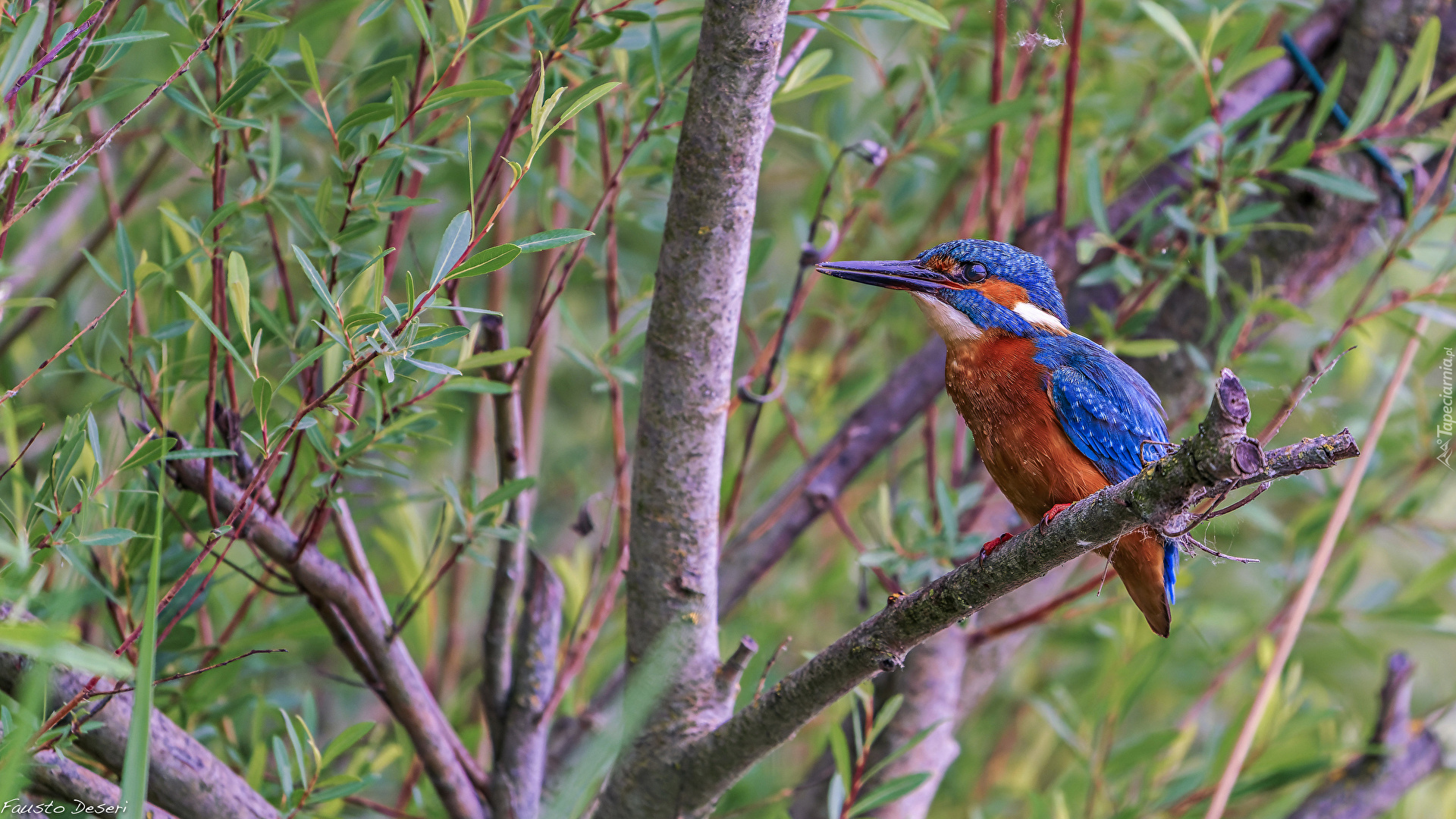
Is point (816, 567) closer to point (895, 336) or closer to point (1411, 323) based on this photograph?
point (895, 336)

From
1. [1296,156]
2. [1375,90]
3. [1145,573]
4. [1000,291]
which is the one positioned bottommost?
[1145,573]

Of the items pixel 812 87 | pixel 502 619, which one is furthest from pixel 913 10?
pixel 502 619

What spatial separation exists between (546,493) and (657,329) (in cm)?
245

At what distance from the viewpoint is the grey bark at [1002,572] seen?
866 mm

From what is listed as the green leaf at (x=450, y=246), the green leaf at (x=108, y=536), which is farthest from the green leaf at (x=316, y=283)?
the green leaf at (x=108, y=536)

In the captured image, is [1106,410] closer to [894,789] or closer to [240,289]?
[894,789]

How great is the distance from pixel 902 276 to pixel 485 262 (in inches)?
28.5

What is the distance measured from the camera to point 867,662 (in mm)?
1250

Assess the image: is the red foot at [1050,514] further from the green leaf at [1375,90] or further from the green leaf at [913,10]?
the green leaf at [1375,90]

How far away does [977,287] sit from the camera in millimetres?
1640

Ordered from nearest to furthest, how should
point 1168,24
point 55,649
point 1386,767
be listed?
point 55,649, point 1168,24, point 1386,767

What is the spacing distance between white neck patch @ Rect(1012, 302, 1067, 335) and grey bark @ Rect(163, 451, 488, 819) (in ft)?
3.41

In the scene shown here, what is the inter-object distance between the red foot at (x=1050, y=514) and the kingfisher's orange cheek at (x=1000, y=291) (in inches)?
13.4

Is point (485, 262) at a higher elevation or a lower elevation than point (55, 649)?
higher
